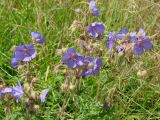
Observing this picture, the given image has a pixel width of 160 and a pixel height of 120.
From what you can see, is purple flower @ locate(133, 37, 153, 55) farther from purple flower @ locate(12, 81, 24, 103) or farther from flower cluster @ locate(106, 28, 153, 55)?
purple flower @ locate(12, 81, 24, 103)

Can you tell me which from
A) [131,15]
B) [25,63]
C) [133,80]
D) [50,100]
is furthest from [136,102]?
[25,63]

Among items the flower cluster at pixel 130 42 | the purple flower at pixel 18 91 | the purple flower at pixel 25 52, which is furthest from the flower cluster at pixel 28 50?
the flower cluster at pixel 130 42

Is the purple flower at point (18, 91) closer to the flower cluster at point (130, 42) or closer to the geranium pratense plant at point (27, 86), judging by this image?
the geranium pratense plant at point (27, 86)

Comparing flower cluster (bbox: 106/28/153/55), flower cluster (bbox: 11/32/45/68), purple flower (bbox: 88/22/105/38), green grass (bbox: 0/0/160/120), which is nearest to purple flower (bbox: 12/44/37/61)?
flower cluster (bbox: 11/32/45/68)

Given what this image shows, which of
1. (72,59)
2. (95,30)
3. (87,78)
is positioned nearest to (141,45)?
(95,30)

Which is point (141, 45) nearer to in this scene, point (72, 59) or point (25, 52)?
point (72, 59)

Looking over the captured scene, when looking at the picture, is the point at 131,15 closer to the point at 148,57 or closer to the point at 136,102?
the point at 148,57
